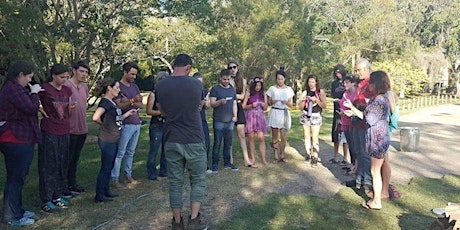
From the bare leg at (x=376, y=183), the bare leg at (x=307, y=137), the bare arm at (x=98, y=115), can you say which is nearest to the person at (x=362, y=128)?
the bare leg at (x=376, y=183)

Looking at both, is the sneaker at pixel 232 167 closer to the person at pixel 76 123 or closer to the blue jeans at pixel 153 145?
the blue jeans at pixel 153 145

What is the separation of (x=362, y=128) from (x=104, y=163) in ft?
11.6

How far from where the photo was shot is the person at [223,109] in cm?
738

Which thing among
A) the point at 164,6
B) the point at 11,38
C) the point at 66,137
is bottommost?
the point at 66,137

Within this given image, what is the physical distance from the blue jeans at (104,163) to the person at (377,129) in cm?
310

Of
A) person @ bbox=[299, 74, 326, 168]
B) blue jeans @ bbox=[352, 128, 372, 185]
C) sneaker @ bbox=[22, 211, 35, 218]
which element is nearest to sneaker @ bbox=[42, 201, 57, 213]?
sneaker @ bbox=[22, 211, 35, 218]

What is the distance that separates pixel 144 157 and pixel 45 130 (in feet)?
11.9

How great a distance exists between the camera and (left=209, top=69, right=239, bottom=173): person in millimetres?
7379

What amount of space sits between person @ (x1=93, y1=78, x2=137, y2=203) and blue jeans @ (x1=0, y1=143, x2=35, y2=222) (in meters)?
0.93

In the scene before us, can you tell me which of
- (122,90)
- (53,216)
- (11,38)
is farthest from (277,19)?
(53,216)

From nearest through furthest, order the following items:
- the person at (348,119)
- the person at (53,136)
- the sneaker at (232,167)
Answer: the person at (53,136) → the person at (348,119) → the sneaker at (232,167)

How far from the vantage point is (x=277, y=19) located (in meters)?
22.8

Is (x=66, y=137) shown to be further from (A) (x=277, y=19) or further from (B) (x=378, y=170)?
(A) (x=277, y=19)

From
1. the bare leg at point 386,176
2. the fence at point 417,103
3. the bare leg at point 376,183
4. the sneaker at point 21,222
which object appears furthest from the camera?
the fence at point 417,103
